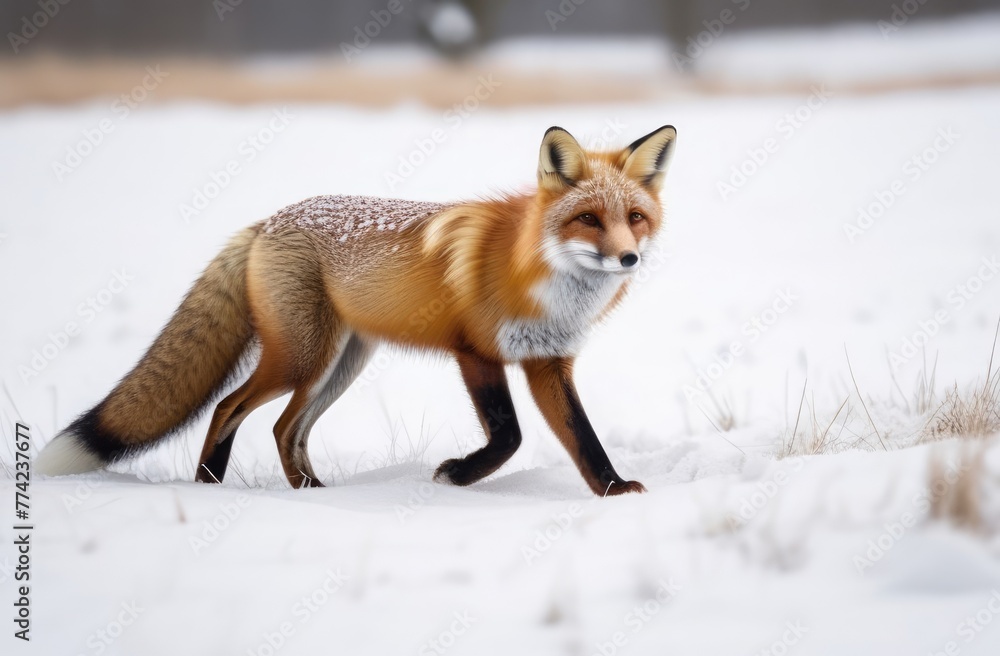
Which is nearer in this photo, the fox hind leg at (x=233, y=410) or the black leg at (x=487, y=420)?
the black leg at (x=487, y=420)

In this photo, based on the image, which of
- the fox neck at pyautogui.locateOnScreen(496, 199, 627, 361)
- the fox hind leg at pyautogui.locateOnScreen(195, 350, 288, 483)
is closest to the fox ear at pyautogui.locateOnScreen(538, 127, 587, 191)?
the fox neck at pyautogui.locateOnScreen(496, 199, 627, 361)

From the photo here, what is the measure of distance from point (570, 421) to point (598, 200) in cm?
79

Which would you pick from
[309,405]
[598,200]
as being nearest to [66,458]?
[309,405]

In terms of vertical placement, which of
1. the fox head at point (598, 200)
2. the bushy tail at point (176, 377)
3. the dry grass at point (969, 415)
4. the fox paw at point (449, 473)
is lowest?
the fox paw at point (449, 473)

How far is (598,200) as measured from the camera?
109 inches

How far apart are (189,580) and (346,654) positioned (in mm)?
470

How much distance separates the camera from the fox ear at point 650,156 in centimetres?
293

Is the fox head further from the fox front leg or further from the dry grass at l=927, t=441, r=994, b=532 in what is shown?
the dry grass at l=927, t=441, r=994, b=532

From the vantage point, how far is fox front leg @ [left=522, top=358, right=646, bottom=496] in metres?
2.89

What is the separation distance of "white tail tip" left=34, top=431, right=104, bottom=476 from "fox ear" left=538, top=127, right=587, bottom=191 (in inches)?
79.0

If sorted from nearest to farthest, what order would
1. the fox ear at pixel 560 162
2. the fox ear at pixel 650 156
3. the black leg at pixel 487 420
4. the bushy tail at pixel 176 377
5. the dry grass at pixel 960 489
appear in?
the dry grass at pixel 960 489, the fox ear at pixel 560 162, the fox ear at pixel 650 156, the black leg at pixel 487 420, the bushy tail at pixel 176 377

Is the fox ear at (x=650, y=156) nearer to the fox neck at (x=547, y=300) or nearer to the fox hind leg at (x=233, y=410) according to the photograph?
the fox neck at (x=547, y=300)

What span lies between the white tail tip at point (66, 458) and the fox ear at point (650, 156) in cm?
229

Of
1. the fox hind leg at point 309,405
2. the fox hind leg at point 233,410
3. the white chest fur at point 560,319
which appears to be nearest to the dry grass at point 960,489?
the white chest fur at point 560,319
